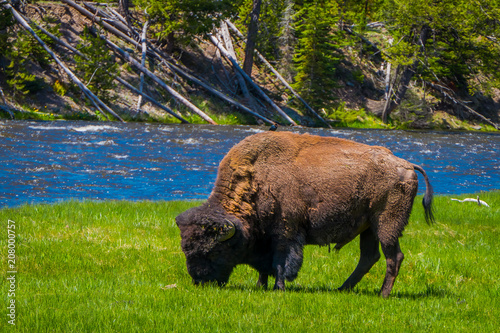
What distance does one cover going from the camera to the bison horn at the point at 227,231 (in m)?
5.73

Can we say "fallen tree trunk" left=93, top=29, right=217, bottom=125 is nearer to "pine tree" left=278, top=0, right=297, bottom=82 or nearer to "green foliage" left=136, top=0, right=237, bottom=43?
"green foliage" left=136, top=0, right=237, bottom=43

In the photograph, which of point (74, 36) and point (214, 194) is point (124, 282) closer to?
point (214, 194)

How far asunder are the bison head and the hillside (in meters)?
20.3

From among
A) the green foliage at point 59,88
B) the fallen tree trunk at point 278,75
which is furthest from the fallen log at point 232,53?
the green foliage at point 59,88

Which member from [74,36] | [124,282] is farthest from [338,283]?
[74,36]

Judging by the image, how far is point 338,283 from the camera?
Result: 6.91m

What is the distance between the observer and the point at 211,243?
5801 millimetres

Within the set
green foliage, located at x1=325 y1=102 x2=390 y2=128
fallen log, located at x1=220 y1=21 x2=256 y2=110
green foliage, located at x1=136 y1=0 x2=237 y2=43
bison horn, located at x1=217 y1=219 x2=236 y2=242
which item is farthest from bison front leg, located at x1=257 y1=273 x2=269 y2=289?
green foliage, located at x1=325 y1=102 x2=390 y2=128

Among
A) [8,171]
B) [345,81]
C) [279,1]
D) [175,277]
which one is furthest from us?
[345,81]

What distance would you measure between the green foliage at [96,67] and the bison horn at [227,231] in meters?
22.3

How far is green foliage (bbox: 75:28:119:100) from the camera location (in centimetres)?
2653

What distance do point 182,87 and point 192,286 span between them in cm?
2680

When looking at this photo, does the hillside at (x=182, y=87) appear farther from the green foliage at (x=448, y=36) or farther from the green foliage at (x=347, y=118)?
the green foliage at (x=448, y=36)

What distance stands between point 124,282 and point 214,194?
57.5 inches
